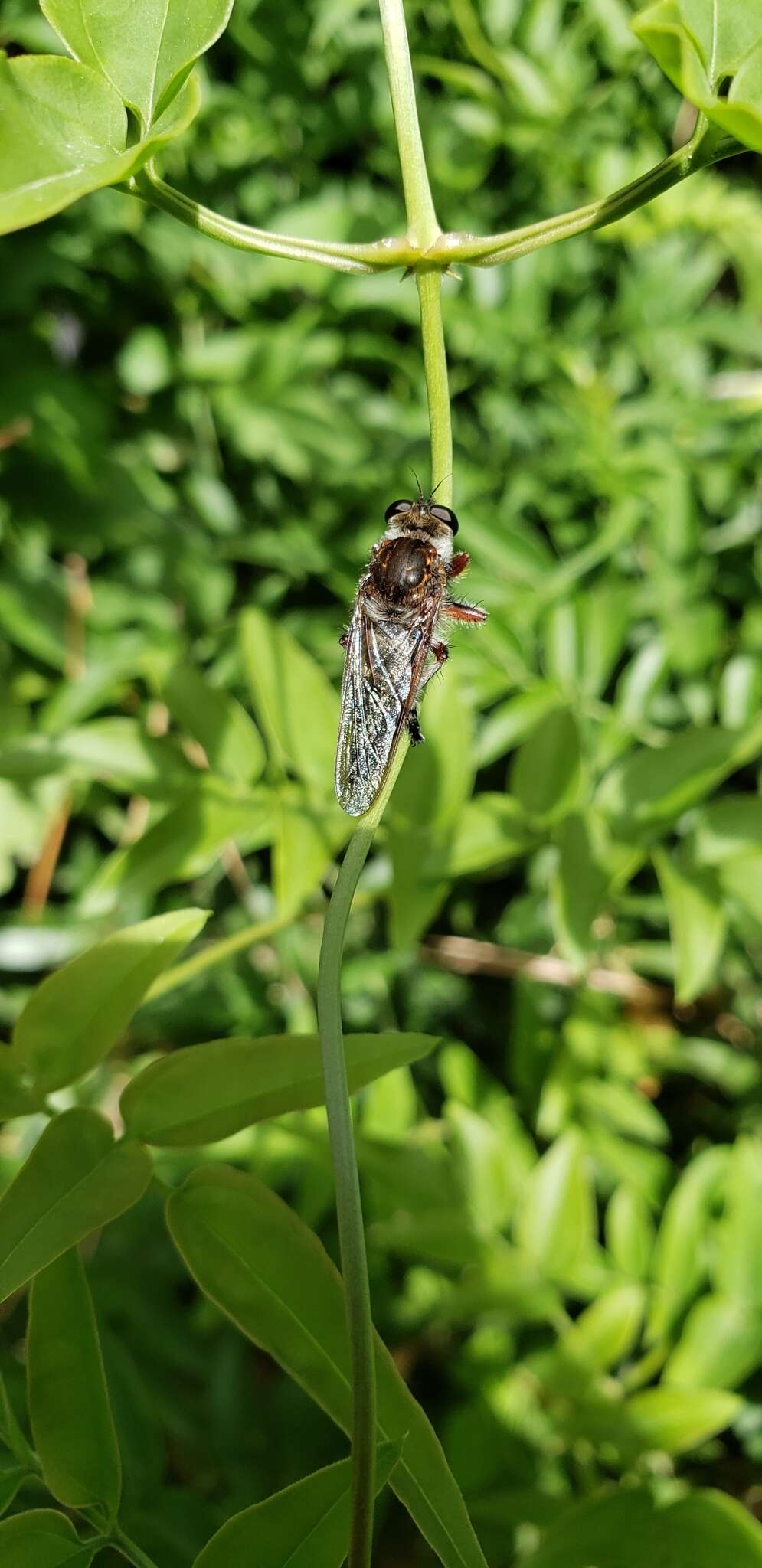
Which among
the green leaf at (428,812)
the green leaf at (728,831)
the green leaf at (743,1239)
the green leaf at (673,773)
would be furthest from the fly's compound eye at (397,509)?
the green leaf at (743,1239)

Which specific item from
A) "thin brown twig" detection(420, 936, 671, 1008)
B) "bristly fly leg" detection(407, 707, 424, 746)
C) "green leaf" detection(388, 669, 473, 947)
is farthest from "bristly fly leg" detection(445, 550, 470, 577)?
"thin brown twig" detection(420, 936, 671, 1008)

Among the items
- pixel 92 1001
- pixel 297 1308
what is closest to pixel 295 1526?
pixel 297 1308

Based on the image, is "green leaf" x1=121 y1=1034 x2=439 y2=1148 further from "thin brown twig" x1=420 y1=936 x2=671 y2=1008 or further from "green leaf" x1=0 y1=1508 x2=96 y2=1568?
"thin brown twig" x1=420 y1=936 x2=671 y2=1008

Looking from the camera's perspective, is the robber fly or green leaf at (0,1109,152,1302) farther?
the robber fly

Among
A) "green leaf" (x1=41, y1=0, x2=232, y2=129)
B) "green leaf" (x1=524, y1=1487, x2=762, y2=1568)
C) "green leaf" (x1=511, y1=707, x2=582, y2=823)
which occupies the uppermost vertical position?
"green leaf" (x1=41, y1=0, x2=232, y2=129)

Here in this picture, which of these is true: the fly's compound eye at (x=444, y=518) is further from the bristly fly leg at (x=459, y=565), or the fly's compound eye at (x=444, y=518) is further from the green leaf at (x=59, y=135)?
the green leaf at (x=59, y=135)

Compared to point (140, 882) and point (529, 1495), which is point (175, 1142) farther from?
point (529, 1495)

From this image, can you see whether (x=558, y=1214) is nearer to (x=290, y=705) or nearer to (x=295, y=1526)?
(x=290, y=705)
